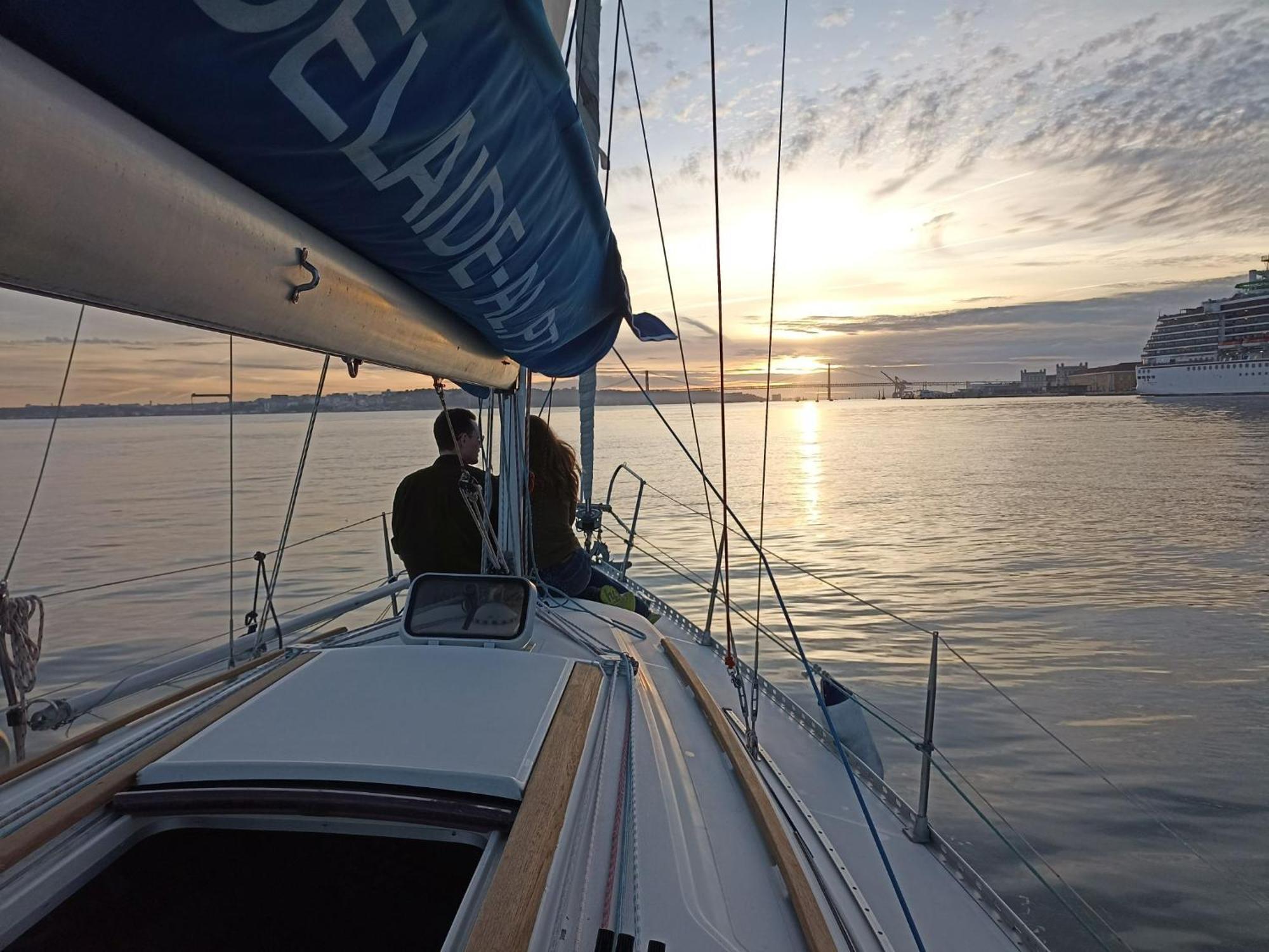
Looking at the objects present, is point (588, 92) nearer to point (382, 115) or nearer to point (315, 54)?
point (382, 115)

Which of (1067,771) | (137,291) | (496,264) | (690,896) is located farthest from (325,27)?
(1067,771)

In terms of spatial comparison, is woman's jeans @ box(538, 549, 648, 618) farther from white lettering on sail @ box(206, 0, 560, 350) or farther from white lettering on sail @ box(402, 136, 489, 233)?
white lettering on sail @ box(402, 136, 489, 233)

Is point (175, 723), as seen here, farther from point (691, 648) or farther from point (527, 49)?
point (691, 648)

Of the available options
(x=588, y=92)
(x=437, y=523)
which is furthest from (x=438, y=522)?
(x=588, y=92)

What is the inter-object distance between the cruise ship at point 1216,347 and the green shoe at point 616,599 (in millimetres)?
86017

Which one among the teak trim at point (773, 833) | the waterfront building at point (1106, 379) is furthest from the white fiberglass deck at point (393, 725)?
the waterfront building at point (1106, 379)

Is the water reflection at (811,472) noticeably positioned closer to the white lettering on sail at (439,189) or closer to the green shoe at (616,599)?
the green shoe at (616,599)

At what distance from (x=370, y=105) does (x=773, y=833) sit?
1723 millimetres

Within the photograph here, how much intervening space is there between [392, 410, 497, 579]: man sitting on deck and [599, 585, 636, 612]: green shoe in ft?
2.94

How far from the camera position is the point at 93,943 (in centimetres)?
147

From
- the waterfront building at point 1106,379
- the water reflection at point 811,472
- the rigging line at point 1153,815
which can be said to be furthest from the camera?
the waterfront building at point 1106,379

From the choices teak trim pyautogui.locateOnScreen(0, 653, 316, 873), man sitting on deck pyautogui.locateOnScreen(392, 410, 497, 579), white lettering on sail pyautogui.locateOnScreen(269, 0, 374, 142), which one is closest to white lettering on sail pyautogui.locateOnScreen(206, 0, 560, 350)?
white lettering on sail pyautogui.locateOnScreen(269, 0, 374, 142)

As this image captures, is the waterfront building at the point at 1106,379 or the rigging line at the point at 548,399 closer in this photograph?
the rigging line at the point at 548,399

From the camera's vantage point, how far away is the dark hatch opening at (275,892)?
1553 mm
